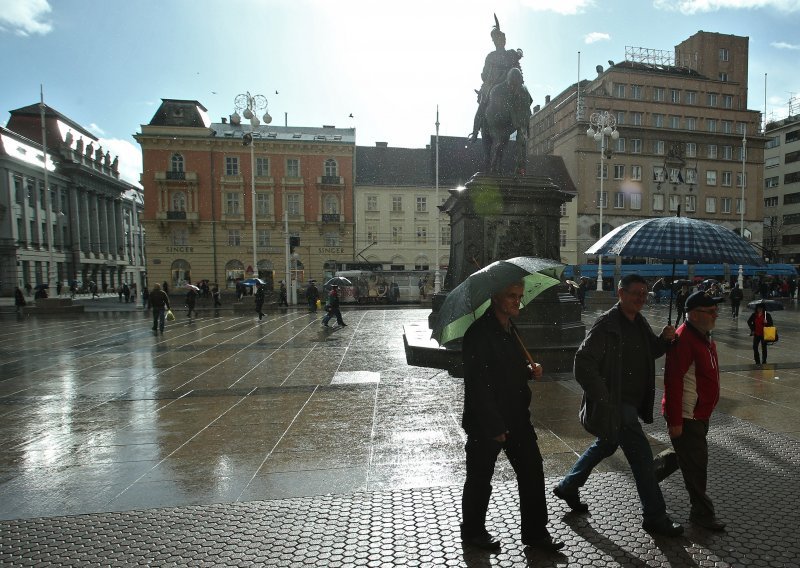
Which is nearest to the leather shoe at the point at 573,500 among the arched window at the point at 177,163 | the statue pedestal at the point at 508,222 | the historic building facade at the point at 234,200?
the statue pedestal at the point at 508,222

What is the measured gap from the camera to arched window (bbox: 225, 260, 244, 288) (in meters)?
46.5

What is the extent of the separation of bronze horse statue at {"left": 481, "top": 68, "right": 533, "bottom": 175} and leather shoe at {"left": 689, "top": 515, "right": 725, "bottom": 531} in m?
7.95

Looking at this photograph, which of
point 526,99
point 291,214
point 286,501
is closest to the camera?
point 286,501

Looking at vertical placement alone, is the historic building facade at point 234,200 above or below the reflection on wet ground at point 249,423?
above

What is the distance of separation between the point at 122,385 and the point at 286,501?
5604 millimetres

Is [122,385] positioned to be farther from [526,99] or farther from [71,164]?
[71,164]

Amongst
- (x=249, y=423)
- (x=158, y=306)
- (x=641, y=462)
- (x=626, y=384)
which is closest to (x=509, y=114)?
(x=249, y=423)

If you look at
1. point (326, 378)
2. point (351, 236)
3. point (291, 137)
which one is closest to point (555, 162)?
point (351, 236)

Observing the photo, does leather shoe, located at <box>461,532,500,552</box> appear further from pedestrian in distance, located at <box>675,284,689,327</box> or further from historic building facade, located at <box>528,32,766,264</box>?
historic building facade, located at <box>528,32,766,264</box>

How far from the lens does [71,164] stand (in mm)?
57656

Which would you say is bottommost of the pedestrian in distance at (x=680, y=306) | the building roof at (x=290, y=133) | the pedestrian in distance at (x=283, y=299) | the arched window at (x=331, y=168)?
the pedestrian in distance at (x=283, y=299)

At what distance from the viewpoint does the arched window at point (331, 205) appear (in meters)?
48.2

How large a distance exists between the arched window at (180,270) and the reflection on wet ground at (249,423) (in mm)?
37028

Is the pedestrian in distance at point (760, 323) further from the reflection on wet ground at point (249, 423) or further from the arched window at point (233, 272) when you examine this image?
the arched window at point (233, 272)
